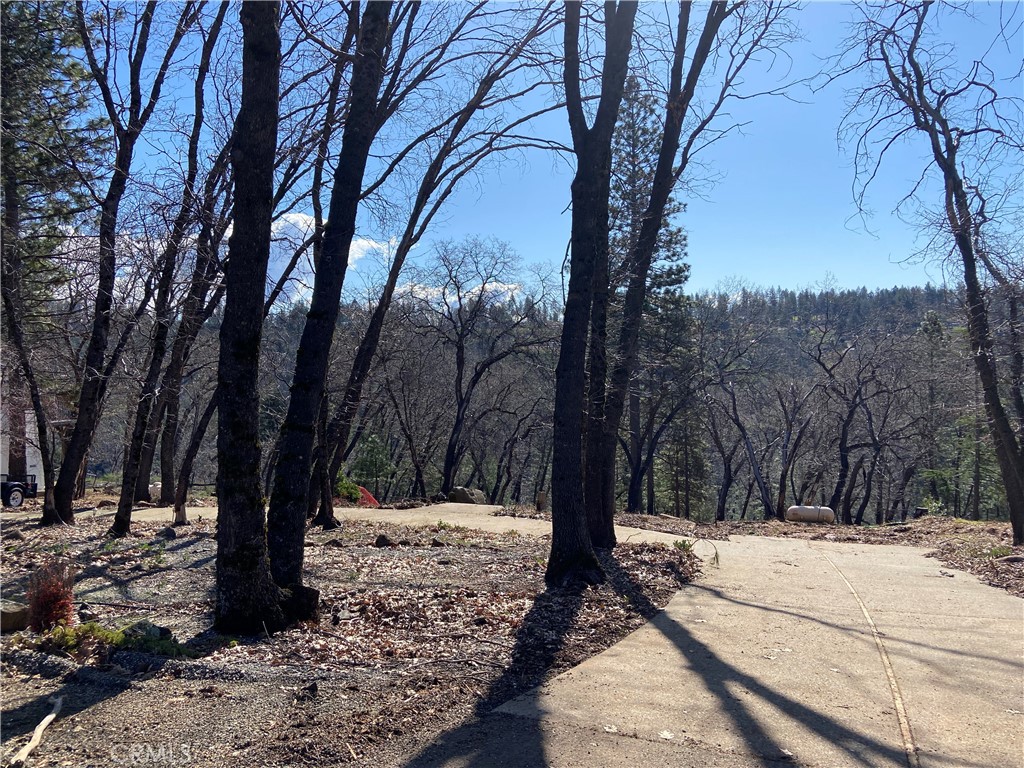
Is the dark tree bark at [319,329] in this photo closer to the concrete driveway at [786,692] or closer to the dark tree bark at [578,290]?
the dark tree bark at [578,290]

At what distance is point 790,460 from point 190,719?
28419 millimetres

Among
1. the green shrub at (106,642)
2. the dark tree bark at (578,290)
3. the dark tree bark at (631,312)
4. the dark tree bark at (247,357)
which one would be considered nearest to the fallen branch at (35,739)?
the green shrub at (106,642)

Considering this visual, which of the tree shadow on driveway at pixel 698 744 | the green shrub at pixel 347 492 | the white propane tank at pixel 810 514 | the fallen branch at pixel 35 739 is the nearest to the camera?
the fallen branch at pixel 35 739

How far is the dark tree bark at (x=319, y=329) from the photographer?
625 cm

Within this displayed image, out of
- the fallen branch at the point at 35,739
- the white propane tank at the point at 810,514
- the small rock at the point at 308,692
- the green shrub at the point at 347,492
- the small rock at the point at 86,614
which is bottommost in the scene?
the fallen branch at the point at 35,739

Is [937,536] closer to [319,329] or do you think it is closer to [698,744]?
[698,744]

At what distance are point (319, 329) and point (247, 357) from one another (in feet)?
3.24

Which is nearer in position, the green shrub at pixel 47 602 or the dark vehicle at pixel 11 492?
the green shrub at pixel 47 602

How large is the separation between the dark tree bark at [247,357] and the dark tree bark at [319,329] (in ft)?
1.78

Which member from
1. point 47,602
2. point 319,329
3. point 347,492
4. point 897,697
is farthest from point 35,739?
point 347,492

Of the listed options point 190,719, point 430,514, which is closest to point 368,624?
point 190,719

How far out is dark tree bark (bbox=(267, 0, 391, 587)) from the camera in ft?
20.5

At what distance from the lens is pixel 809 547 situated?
42.3 ft

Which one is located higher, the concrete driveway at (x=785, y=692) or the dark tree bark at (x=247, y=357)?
the dark tree bark at (x=247, y=357)
